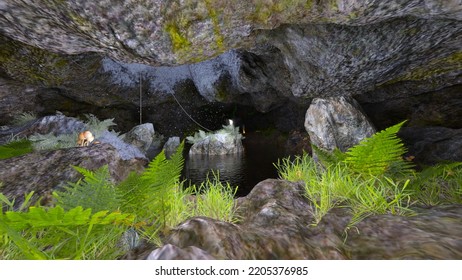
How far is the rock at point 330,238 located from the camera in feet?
4.61

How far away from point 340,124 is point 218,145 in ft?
19.7

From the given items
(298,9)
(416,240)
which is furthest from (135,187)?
(298,9)

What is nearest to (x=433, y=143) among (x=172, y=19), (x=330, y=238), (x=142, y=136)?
(x=330, y=238)

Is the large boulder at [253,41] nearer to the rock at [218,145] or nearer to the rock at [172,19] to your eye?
the rock at [172,19]

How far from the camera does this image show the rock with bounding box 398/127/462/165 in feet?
21.3

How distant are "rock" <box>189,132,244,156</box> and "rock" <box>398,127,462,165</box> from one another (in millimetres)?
6587

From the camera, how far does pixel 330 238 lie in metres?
1.71

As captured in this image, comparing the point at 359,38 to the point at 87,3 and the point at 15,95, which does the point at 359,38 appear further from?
the point at 15,95

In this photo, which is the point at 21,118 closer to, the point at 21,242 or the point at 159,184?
the point at 159,184

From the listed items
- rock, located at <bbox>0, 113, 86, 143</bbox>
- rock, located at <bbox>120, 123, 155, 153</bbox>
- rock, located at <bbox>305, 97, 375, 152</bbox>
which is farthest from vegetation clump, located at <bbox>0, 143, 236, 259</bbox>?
rock, located at <bbox>120, 123, 155, 153</bbox>

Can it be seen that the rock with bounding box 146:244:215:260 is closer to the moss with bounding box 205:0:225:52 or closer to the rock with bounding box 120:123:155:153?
the moss with bounding box 205:0:225:52

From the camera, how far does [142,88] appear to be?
11.6 metres

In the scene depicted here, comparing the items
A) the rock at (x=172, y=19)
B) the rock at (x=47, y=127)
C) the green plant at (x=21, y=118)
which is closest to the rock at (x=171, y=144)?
the rock at (x=47, y=127)
